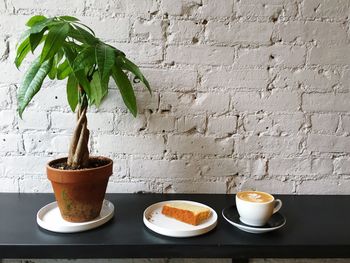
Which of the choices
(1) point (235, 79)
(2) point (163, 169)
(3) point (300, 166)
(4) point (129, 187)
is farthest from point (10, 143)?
(3) point (300, 166)

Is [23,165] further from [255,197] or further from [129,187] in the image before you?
[255,197]

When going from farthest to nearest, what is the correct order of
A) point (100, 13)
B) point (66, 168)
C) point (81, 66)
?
point (100, 13), point (66, 168), point (81, 66)

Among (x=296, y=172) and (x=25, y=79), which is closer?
(x=25, y=79)

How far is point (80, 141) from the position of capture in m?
0.73

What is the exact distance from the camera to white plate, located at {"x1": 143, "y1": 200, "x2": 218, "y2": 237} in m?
0.70

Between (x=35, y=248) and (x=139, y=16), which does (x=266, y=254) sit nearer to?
(x=35, y=248)

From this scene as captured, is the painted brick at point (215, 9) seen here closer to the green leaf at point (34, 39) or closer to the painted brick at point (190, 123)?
the painted brick at point (190, 123)

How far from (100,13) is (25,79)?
0.38 metres

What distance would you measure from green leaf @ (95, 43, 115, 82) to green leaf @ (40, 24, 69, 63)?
8cm

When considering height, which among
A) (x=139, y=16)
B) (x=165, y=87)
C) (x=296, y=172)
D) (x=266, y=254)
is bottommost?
(x=266, y=254)

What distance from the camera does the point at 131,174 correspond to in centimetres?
97

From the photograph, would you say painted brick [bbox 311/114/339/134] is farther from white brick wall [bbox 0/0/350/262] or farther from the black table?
the black table

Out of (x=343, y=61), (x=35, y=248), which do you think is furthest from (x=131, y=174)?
(x=343, y=61)

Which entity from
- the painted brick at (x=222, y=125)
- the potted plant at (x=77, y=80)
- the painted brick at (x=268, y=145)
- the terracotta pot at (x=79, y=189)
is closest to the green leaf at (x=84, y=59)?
the potted plant at (x=77, y=80)
